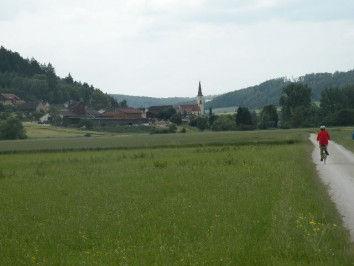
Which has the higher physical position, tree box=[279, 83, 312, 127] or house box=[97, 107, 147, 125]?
tree box=[279, 83, 312, 127]

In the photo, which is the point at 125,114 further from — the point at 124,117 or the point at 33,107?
the point at 33,107

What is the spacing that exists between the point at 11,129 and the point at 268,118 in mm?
64104

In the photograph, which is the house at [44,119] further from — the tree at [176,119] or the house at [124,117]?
the tree at [176,119]

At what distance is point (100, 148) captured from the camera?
66.9m

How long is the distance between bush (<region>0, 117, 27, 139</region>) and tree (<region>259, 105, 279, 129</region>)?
195 feet

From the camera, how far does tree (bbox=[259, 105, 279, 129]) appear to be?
152500mm

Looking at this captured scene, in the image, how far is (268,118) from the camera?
153375 millimetres

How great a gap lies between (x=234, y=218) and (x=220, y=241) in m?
2.73

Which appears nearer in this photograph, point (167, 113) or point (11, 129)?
point (11, 129)

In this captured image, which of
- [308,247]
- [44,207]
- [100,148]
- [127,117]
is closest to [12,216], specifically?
[44,207]

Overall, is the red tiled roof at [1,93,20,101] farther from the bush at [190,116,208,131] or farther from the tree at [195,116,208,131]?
the tree at [195,116,208,131]

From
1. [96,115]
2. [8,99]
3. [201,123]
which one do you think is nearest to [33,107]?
[8,99]

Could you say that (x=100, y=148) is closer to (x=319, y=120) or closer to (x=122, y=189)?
(x=122, y=189)

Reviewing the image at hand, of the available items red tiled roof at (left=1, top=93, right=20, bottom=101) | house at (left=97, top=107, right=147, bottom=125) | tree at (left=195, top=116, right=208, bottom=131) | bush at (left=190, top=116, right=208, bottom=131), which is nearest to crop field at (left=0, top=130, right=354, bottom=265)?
tree at (left=195, top=116, right=208, bottom=131)
